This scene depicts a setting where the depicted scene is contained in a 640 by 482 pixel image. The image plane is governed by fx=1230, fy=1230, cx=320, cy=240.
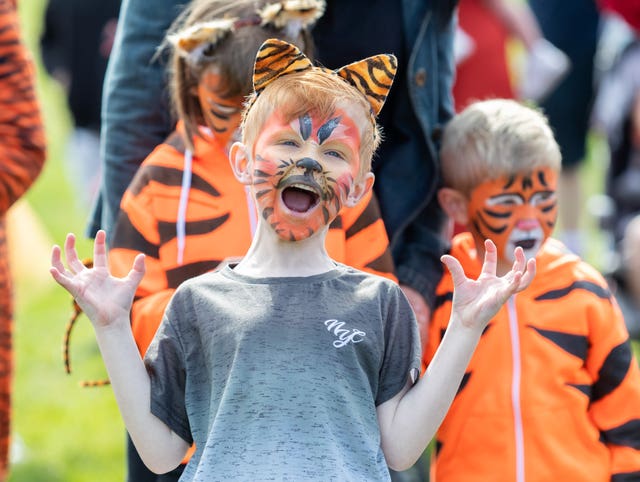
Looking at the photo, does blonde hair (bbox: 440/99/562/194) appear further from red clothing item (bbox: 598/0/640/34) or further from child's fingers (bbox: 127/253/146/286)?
red clothing item (bbox: 598/0/640/34)

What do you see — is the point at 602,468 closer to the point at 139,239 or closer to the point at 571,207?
the point at 139,239

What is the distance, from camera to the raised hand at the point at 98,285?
257 centimetres

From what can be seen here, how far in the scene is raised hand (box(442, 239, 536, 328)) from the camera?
257 centimetres

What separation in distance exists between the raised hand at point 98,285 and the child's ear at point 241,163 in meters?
0.30

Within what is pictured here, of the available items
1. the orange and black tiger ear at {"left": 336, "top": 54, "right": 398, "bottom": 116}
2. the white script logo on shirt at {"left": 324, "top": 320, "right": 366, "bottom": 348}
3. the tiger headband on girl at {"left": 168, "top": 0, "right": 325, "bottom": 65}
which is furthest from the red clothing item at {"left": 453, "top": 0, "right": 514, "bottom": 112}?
Answer: the white script logo on shirt at {"left": 324, "top": 320, "right": 366, "bottom": 348}

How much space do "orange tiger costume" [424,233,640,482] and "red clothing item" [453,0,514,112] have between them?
126 inches

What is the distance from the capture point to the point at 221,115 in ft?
10.4

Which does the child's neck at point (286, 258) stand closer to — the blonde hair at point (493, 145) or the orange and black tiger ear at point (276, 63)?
the orange and black tiger ear at point (276, 63)

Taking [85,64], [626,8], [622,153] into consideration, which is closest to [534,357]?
[626,8]

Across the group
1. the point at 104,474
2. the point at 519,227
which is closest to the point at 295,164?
the point at 519,227

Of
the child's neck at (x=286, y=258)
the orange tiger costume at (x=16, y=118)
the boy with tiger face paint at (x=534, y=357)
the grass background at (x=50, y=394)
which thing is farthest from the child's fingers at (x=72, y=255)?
the grass background at (x=50, y=394)

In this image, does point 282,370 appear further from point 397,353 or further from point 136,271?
point 136,271

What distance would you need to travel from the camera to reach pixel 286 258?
2.67 metres

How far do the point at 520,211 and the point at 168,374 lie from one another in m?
1.15
